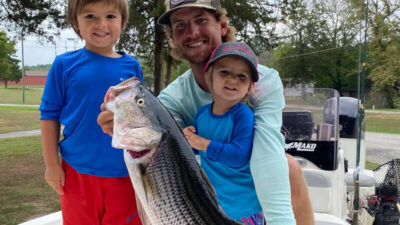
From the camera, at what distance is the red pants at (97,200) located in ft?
6.79

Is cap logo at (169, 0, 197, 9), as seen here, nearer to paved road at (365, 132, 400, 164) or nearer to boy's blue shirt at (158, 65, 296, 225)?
boy's blue shirt at (158, 65, 296, 225)

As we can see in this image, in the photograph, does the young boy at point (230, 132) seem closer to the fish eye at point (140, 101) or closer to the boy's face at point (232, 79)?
the boy's face at point (232, 79)

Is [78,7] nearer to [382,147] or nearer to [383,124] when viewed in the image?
[382,147]

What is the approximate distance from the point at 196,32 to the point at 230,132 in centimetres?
78

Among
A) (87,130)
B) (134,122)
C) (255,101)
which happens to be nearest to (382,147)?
(255,101)

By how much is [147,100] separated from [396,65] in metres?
33.7

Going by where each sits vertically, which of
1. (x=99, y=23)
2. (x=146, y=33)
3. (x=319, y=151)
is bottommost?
(x=319, y=151)

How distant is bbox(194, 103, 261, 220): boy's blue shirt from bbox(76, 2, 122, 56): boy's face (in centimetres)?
75

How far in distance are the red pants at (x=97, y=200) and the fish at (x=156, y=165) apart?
596 mm

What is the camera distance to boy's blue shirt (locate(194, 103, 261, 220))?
1907 mm

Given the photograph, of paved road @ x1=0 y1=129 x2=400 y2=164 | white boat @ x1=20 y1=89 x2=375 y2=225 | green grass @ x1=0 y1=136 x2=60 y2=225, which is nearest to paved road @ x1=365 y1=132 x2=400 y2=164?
paved road @ x1=0 y1=129 x2=400 y2=164

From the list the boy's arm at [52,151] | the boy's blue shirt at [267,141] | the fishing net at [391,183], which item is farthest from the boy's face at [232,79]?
the fishing net at [391,183]

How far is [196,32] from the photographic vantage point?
7.67 ft

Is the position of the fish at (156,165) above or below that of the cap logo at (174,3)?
below
